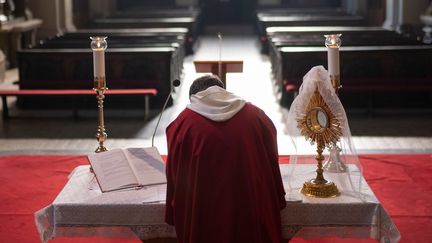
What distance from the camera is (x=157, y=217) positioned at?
402 centimetres

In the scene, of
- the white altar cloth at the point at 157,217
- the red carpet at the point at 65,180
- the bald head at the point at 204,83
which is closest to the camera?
the bald head at the point at 204,83

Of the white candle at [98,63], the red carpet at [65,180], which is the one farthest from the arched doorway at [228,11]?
the white candle at [98,63]

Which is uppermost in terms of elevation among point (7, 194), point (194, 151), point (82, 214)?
point (194, 151)

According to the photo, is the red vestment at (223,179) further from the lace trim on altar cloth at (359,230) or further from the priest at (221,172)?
the lace trim on altar cloth at (359,230)

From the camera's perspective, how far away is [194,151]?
146 inches

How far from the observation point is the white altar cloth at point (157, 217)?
398 centimetres

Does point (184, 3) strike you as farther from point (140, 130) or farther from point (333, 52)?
point (333, 52)

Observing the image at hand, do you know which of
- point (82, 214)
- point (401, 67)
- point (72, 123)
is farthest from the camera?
point (401, 67)

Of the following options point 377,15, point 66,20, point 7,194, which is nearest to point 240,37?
point 377,15


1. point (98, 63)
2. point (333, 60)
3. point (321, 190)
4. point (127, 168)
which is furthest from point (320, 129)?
point (98, 63)

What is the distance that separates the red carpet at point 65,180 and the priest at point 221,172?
1.50 m

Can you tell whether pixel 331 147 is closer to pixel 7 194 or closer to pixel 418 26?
pixel 7 194

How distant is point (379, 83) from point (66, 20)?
1002 centimetres

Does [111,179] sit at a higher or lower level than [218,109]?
lower
